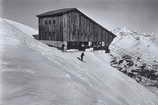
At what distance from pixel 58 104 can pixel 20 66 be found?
2.60 meters

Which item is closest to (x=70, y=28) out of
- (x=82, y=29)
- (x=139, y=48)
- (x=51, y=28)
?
(x=82, y=29)

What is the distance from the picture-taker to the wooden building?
21250 mm

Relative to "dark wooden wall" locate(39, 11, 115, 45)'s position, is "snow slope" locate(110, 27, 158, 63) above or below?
below

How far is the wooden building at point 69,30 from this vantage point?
21.2 m

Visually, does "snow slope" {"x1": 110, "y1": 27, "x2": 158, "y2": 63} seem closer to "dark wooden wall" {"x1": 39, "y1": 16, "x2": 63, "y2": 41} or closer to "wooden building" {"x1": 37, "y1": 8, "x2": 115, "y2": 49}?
"wooden building" {"x1": 37, "y1": 8, "x2": 115, "y2": 49}

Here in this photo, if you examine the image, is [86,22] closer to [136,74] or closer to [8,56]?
[136,74]

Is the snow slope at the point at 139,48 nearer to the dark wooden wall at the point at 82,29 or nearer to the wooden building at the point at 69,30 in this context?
the dark wooden wall at the point at 82,29

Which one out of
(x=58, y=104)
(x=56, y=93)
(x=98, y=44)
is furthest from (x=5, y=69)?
(x=98, y=44)

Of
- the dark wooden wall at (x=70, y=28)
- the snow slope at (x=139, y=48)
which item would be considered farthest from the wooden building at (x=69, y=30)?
the snow slope at (x=139, y=48)

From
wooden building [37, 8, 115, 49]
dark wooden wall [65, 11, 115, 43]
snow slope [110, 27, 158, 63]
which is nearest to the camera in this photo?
wooden building [37, 8, 115, 49]

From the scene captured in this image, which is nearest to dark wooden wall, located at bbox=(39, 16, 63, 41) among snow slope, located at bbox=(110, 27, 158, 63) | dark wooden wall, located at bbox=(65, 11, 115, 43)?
dark wooden wall, located at bbox=(65, 11, 115, 43)

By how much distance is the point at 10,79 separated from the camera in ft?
13.9

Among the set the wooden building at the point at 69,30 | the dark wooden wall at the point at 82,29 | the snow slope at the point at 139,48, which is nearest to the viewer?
Result: the wooden building at the point at 69,30

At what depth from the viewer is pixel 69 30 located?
21594 millimetres
